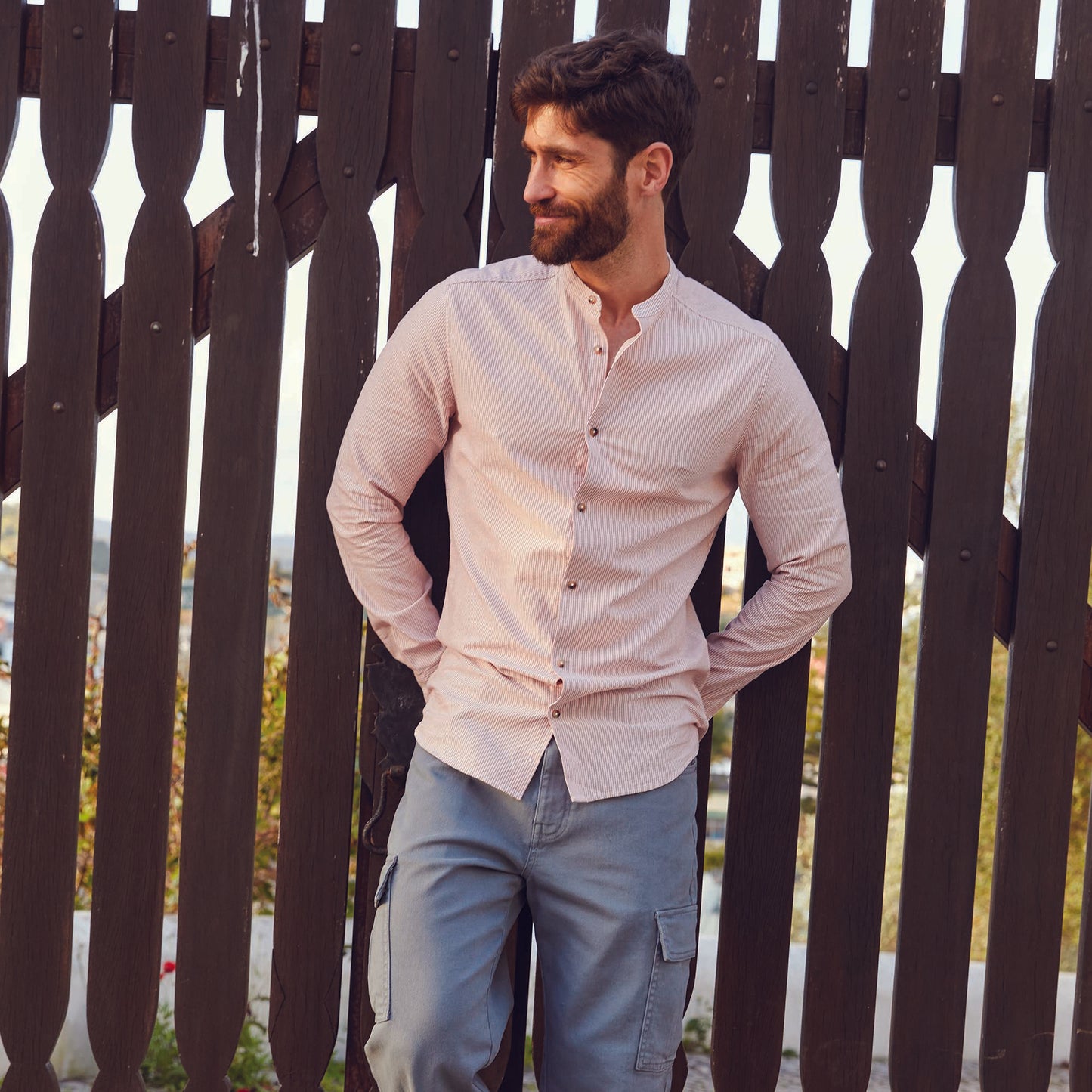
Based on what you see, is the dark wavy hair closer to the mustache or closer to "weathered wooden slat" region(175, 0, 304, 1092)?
the mustache

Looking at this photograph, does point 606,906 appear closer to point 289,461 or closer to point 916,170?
point 916,170

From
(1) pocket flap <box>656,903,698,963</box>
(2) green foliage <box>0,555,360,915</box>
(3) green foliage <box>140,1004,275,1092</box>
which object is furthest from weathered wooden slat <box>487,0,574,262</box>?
(3) green foliage <box>140,1004,275,1092</box>

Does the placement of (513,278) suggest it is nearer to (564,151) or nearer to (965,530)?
(564,151)

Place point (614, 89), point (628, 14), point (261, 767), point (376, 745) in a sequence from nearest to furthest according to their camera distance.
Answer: point (614, 89) < point (628, 14) < point (376, 745) < point (261, 767)

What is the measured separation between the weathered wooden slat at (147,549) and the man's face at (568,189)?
2.65ft

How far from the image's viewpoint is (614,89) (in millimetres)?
1910

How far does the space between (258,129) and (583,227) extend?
803 millimetres

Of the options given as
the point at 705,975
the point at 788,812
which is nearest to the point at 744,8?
the point at 788,812

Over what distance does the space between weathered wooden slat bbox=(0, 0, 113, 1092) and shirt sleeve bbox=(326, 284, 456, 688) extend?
64 cm

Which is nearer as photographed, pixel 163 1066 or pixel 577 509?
pixel 577 509

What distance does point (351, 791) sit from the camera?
245 cm

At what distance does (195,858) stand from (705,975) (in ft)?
7.26

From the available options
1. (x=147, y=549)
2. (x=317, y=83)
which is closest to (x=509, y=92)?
(x=317, y=83)

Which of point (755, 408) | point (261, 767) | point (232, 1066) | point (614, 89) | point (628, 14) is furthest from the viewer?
point (261, 767)
